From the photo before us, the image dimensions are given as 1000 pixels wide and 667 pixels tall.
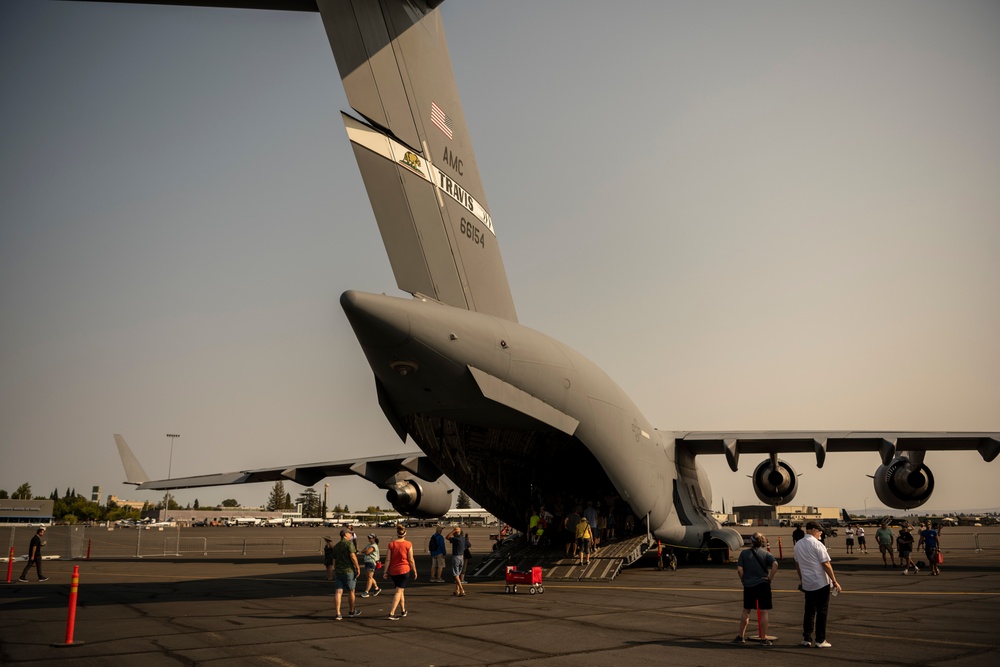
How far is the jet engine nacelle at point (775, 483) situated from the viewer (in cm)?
1859

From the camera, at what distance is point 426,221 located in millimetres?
10602

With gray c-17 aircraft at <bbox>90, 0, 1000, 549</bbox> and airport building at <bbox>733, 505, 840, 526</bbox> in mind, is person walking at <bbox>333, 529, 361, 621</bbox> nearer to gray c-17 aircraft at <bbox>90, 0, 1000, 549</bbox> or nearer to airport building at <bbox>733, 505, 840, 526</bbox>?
gray c-17 aircraft at <bbox>90, 0, 1000, 549</bbox>

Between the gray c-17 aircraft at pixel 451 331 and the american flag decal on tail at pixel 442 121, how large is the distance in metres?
0.02

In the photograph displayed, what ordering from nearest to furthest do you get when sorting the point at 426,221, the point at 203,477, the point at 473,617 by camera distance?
the point at 473,617, the point at 426,221, the point at 203,477

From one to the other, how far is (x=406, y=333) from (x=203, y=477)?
14.6 m

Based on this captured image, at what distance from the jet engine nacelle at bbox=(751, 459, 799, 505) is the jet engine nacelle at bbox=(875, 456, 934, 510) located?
218 centimetres

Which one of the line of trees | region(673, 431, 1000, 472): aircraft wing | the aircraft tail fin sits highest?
the aircraft tail fin

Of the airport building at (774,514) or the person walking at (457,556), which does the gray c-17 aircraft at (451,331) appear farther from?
the airport building at (774,514)

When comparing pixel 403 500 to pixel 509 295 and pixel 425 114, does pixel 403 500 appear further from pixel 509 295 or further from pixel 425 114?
pixel 425 114

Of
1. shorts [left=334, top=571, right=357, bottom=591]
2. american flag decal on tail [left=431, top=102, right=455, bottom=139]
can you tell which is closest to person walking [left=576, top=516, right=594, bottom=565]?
shorts [left=334, top=571, right=357, bottom=591]

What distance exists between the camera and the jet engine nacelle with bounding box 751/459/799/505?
18594 mm

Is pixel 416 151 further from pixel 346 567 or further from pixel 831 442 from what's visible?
pixel 831 442

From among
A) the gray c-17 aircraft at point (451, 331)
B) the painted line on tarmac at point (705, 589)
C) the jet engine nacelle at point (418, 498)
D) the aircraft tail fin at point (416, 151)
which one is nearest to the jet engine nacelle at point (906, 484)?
the gray c-17 aircraft at point (451, 331)

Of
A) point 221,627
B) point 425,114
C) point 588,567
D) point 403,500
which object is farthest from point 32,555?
point 425,114
